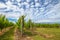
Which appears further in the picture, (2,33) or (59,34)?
(2,33)

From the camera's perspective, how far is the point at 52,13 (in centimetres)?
386

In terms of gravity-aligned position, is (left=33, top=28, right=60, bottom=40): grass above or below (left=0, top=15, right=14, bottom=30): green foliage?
below

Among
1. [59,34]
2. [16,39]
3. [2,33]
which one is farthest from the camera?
[2,33]

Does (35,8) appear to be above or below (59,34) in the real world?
above

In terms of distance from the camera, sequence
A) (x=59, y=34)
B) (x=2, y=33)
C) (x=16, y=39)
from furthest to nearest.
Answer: (x=2, y=33), (x=59, y=34), (x=16, y=39)

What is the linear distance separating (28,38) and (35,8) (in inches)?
30.9

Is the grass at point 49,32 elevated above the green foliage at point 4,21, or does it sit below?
below

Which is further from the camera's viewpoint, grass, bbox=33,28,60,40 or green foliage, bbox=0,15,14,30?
green foliage, bbox=0,15,14,30

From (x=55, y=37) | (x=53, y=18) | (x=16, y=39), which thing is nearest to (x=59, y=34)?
(x=55, y=37)

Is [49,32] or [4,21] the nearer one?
[49,32]

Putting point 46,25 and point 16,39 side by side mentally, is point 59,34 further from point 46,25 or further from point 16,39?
point 16,39

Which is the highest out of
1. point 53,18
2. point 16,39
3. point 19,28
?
point 53,18

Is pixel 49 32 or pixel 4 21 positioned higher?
pixel 4 21

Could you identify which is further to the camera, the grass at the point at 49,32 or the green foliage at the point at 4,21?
the green foliage at the point at 4,21
